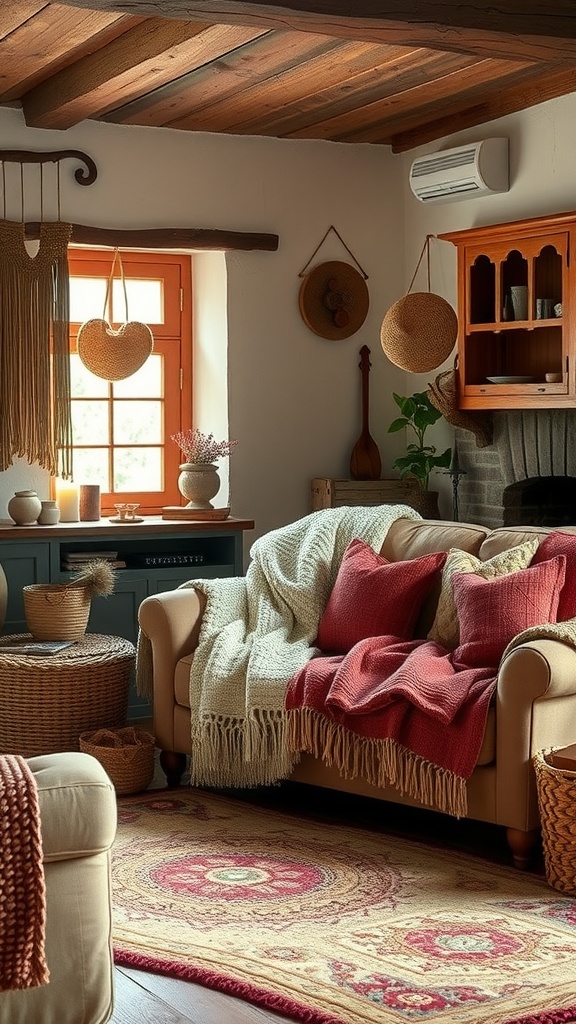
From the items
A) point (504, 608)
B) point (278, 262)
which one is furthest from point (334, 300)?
point (504, 608)

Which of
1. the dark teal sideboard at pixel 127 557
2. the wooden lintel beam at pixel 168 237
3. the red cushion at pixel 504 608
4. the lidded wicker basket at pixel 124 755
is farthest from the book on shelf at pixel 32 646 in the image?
the wooden lintel beam at pixel 168 237

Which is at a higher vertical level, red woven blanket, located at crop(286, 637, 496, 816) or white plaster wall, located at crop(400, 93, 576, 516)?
white plaster wall, located at crop(400, 93, 576, 516)

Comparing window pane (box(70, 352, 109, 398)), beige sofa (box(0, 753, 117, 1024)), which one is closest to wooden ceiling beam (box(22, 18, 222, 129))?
window pane (box(70, 352, 109, 398))

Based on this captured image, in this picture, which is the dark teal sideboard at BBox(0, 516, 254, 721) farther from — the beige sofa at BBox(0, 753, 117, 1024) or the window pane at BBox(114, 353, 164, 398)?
the beige sofa at BBox(0, 753, 117, 1024)

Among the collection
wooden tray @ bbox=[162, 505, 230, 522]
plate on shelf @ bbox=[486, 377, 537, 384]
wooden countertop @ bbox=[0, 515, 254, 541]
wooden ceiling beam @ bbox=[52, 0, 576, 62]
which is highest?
wooden ceiling beam @ bbox=[52, 0, 576, 62]

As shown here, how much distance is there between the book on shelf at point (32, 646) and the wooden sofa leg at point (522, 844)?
180 cm

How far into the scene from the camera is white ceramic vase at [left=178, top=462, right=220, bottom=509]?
18.9 feet

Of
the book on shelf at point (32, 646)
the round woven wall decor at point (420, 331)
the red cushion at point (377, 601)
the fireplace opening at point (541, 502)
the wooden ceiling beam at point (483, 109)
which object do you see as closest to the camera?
the red cushion at point (377, 601)

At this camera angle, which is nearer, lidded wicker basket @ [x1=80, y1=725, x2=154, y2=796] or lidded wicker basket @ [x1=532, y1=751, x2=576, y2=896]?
lidded wicker basket @ [x1=532, y1=751, x2=576, y2=896]

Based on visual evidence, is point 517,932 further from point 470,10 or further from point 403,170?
point 403,170

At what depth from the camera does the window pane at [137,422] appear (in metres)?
6.00

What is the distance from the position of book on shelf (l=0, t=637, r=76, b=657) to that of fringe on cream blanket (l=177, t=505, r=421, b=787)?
59cm

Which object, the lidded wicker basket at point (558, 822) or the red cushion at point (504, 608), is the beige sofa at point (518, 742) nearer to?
the lidded wicker basket at point (558, 822)

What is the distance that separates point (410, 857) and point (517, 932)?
63 cm
